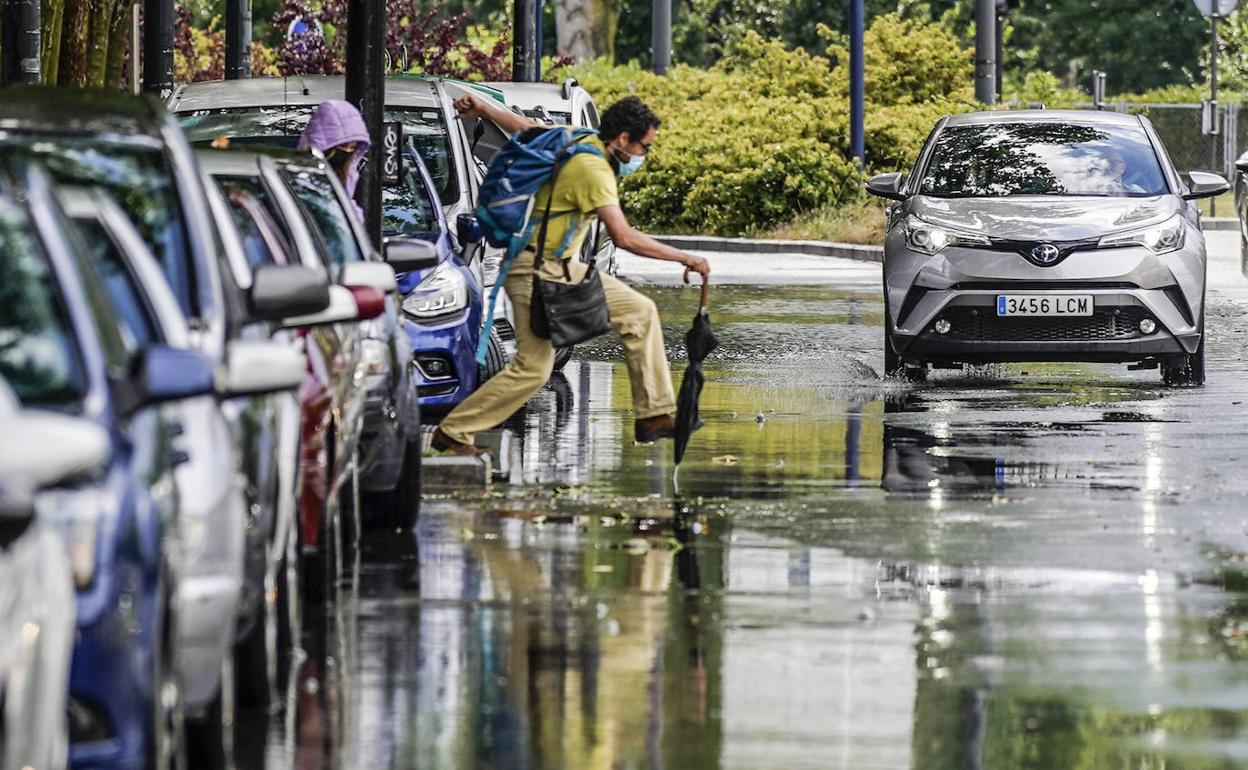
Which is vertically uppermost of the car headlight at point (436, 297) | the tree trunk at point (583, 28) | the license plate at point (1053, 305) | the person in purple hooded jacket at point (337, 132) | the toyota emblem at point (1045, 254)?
the tree trunk at point (583, 28)

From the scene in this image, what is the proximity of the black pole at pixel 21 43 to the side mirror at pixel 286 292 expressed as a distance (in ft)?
18.9

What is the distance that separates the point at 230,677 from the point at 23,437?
2.15 metres

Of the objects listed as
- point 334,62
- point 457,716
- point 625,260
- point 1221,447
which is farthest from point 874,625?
point 334,62

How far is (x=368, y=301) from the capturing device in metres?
9.99

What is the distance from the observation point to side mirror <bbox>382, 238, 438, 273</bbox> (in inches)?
481

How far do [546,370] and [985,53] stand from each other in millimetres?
24888

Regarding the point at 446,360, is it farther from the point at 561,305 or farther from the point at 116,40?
the point at 116,40

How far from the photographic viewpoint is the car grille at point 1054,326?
670 inches

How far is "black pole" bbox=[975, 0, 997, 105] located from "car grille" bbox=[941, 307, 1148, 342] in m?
20.1

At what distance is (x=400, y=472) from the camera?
11.2 metres

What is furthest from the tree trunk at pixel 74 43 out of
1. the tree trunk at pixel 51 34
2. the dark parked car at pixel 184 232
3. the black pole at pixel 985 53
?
the black pole at pixel 985 53

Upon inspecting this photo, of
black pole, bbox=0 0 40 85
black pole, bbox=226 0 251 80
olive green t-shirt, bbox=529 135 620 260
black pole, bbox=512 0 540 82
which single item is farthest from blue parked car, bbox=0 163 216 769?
black pole, bbox=512 0 540 82

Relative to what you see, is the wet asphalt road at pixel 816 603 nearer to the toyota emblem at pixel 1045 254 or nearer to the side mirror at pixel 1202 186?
the toyota emblem at pixel 1045 254

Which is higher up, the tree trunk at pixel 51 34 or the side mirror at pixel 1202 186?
the tree trunk at pixel 51 34
